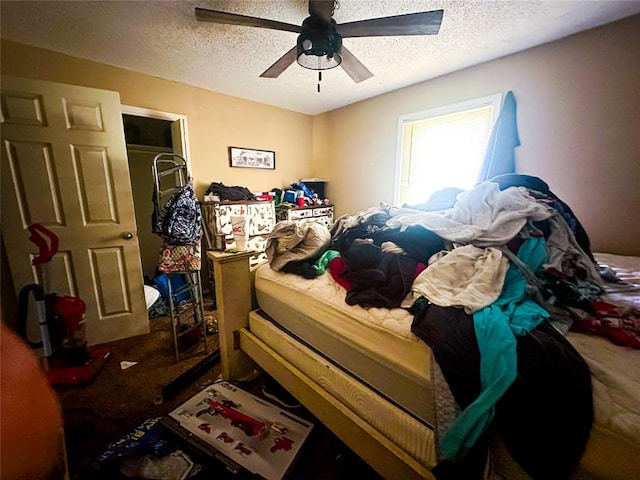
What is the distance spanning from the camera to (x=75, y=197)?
1.92 meters

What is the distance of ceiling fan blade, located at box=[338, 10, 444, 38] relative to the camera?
52.2 inches

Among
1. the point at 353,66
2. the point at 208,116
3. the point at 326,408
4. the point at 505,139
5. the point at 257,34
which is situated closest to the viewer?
the point at 326,408

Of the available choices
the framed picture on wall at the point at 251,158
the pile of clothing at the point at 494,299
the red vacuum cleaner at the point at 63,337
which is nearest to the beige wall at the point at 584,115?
the pile of clothing at the point at 494,299

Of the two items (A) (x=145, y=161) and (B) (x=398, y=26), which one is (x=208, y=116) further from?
(B) (x=398, y=26)

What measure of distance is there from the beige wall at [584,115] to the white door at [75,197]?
3.29m

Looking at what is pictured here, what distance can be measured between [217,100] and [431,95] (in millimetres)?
2509

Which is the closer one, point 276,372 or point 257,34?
point 276,372

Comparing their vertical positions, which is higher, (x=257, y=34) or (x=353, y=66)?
(x=257, y=34)

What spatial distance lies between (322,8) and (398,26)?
45 cm

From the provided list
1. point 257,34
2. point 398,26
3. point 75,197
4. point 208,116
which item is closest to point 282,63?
point 257,34

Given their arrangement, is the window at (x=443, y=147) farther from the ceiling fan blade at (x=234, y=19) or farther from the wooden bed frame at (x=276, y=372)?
the wooden bed frame at (x=276, y=372)

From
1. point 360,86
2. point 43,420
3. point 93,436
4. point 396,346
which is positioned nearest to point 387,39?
point 360,86

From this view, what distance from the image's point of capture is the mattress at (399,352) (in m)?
0.57

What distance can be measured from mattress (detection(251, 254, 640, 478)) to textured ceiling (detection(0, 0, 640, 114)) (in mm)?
1828
